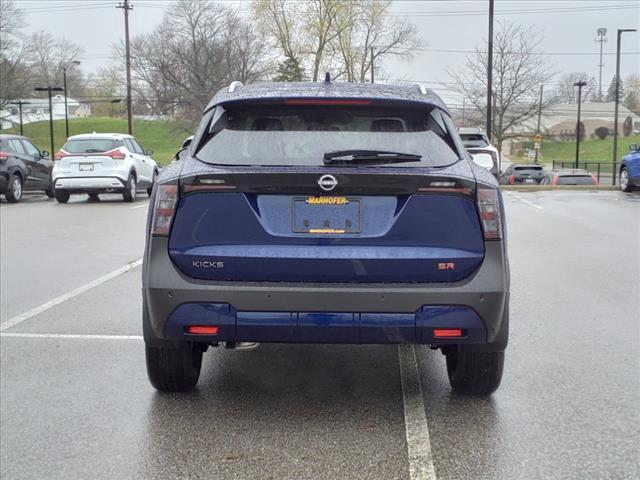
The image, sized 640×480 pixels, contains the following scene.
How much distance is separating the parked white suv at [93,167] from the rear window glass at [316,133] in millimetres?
14898

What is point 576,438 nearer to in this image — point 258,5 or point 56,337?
point 56,337

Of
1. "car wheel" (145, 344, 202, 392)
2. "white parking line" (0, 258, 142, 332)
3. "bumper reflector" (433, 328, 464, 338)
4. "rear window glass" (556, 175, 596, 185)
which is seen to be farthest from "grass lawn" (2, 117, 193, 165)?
"bumper reflector" (433, 328, 464, 338)

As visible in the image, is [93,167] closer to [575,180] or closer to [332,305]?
[332,305]

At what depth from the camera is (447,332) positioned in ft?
12.0

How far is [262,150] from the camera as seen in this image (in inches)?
149

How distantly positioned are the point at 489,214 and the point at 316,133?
38.2 inches

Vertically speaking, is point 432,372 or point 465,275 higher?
point 465,275

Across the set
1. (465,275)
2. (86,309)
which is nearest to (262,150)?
(465,275)

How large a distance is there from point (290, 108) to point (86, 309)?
3621mm

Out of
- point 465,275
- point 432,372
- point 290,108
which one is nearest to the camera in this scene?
point 465,275

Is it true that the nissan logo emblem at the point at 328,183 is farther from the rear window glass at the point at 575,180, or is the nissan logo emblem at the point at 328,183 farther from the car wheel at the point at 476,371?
the rear window glass at the point at 575,180

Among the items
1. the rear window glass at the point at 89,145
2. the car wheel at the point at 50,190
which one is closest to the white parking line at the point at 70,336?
the rear window glass at the point at 89,145

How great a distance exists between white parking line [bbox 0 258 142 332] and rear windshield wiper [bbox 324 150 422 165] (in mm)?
3609

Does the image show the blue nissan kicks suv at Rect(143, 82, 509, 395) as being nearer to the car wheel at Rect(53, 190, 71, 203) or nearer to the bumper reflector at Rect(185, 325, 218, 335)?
the bumper reflector at Rect(185, 325, 218, 335)
